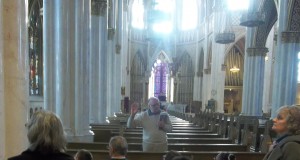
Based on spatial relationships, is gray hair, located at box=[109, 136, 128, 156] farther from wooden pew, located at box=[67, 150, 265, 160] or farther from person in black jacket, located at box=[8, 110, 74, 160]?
wooden pew, located at box=[67, 150, 265, 160]

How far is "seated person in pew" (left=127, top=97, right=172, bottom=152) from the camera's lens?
189 inches

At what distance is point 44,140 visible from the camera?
1802 millimetres

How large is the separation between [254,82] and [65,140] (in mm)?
18215

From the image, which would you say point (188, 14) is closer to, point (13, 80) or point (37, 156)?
point (13, 80)

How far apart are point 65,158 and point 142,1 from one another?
3576cm

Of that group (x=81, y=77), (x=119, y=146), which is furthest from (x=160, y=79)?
(x=119, y=146)

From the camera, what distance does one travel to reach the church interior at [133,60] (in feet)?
11.7

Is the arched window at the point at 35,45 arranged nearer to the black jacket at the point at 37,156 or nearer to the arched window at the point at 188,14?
the black jacket at the point at 37,156

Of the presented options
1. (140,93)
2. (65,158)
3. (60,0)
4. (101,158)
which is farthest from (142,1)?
(65,158)

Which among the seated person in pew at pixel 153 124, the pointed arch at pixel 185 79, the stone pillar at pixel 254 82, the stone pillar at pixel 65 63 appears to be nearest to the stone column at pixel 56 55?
the stone pillar at pixel 65 63

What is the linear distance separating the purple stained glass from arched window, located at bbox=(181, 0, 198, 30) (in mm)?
6232

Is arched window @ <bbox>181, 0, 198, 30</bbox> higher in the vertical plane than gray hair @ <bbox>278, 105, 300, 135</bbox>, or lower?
higher

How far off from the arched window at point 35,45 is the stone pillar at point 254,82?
12941 mm

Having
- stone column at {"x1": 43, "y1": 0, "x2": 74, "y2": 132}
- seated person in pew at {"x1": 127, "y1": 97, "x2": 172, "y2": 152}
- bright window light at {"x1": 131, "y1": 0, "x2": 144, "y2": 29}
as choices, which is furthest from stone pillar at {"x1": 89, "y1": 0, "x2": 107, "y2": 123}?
bright window light at {"x1": 131, "y1": 0, "x2": 144, "y2": 29}
